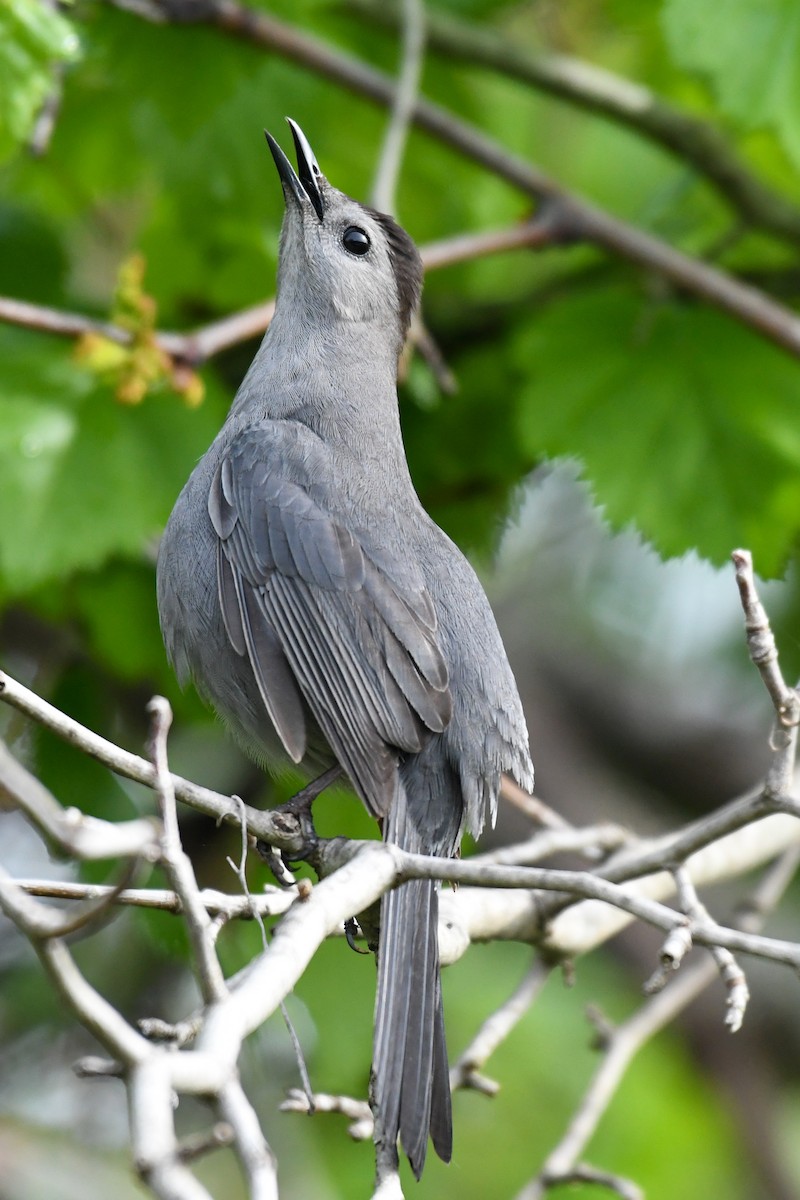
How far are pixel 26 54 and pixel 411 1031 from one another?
2.71m

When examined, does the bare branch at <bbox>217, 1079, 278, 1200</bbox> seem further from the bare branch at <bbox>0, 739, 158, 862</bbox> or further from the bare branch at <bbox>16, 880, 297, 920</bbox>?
the bare branch at <bbox>16, 880, 297, 920</bbox>

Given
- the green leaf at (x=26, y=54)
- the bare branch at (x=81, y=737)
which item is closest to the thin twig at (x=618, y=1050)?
the bare branch at (x=81, y=737)

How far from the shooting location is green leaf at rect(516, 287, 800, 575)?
14.4ft

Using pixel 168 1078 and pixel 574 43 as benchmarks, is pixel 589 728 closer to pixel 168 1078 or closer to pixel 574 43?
pixel 574 43

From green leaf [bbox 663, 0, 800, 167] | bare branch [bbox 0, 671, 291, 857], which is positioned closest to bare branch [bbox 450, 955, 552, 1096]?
bare branch [bbox 0, 671, 291, 857]

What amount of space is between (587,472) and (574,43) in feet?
11.0

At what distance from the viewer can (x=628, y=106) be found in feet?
17.9

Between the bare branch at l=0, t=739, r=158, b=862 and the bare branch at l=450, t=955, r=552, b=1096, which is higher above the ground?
the bare branch at l=450, t=955, r=552, b=1096

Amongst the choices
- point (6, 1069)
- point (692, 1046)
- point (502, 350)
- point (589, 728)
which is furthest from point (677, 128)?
point (6, 1069)

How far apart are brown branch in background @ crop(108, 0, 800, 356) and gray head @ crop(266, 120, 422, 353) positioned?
724mm

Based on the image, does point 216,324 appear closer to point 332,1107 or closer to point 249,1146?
point 332,1107

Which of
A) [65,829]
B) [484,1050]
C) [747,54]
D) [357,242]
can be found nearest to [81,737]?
[65,829]

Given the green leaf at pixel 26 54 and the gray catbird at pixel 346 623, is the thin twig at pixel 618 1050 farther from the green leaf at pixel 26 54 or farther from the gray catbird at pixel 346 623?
the green leaf at pixel 26 54

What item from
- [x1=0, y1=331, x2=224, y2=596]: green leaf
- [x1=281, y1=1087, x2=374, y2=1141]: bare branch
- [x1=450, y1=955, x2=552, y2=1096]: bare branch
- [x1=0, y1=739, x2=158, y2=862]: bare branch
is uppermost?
[x1=0, y1=331, x2=224, y2=596]: green leaf
